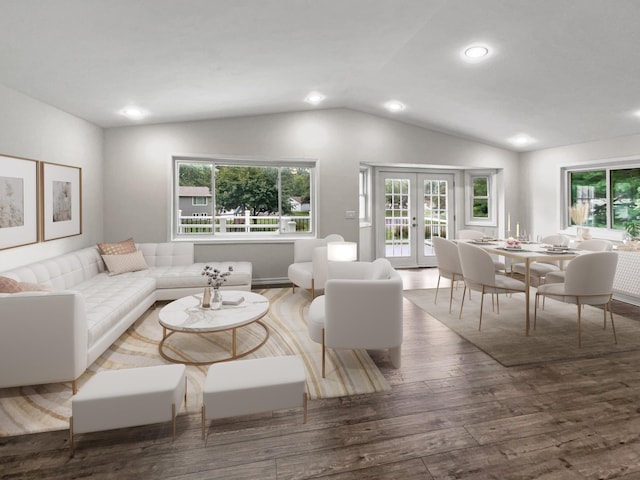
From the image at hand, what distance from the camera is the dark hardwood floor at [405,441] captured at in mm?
1714

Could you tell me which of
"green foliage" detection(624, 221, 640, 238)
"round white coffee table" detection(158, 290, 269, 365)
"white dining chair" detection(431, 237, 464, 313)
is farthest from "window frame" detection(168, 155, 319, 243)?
"green foliage" detection(624, 221, 640, 238)

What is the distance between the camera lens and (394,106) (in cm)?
541

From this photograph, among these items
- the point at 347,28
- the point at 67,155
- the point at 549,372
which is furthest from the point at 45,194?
the point at 549,372

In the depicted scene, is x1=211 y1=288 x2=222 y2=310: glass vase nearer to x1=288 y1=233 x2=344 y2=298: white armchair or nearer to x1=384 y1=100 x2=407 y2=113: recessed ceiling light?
x1=288 y1=233 x2=344 y2=298: white armchair

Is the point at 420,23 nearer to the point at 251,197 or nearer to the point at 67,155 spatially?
the point at 251,197

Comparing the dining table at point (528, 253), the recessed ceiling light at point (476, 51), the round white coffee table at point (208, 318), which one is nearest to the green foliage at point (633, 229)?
the dining table at point (528, 253)

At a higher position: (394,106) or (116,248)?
(394,106)

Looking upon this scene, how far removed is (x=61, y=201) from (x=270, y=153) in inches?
110

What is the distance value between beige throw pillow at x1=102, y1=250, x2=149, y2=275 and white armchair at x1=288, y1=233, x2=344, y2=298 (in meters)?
1.94

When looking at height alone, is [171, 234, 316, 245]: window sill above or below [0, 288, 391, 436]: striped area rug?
above

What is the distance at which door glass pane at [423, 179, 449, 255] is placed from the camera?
7309mm

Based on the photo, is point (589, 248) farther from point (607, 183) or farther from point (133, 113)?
point (133, 113)

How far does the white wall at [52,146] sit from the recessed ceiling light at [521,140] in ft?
20.5

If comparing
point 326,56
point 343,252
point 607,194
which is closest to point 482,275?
point 343,252
